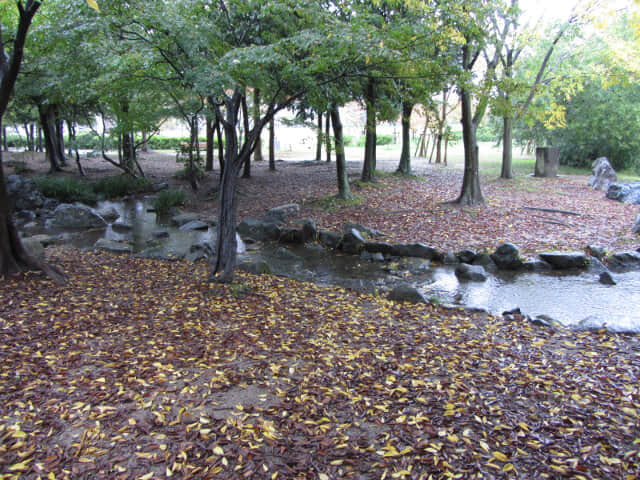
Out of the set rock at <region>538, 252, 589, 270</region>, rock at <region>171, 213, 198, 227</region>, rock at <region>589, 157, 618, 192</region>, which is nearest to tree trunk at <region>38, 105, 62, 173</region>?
rock at <region>171, 213, 198, 227</region>

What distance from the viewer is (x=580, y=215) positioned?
12.1 m

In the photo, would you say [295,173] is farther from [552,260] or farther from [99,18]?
[99,18]

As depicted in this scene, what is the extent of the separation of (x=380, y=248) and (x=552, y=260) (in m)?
3.60

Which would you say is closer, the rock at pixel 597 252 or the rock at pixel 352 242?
the rock at pixel 597 252

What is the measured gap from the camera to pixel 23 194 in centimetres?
1428

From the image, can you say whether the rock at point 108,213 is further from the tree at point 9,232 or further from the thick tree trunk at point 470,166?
the thick tree trunk at point 470,166

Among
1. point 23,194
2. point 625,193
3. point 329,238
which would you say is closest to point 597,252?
point 329,238

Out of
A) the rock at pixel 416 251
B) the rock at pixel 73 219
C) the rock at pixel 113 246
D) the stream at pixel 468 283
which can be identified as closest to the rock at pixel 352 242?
the stream at pixel 468 283

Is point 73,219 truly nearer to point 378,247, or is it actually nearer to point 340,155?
point 340,155

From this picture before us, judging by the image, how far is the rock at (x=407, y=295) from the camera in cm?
686

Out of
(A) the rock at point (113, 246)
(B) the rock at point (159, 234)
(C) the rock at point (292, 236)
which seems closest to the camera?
(A) the rock at point (113, 246)

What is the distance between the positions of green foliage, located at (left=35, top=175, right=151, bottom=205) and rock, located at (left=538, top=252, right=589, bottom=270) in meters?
14.7

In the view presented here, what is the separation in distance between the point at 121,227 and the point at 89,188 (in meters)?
4.59

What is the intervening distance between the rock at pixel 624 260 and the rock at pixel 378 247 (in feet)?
14.8
